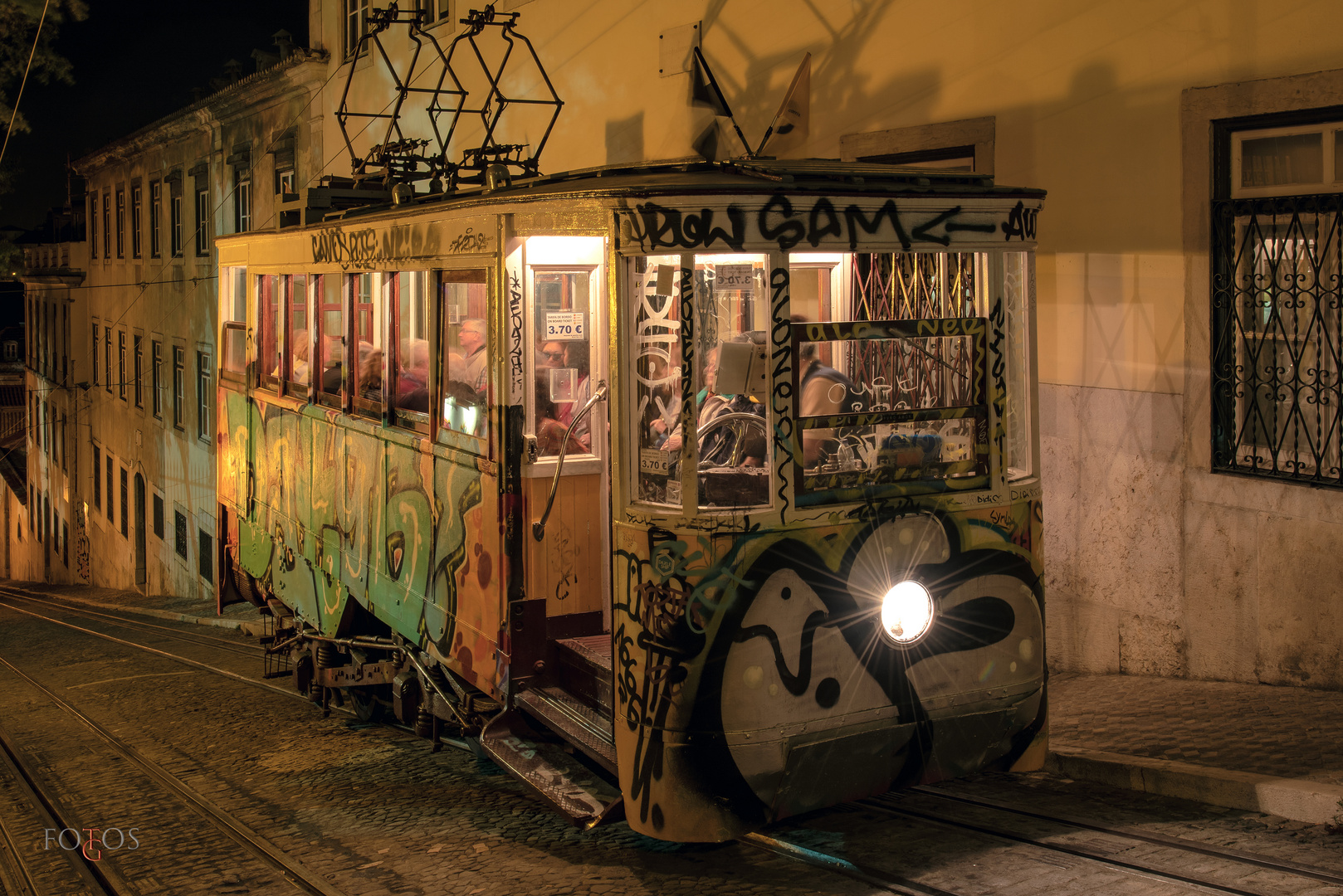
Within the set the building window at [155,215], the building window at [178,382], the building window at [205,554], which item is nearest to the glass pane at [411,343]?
the building window at [205,554]

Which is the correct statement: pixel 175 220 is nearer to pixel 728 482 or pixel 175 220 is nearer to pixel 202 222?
pixel 202 222

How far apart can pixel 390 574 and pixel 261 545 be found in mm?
3490

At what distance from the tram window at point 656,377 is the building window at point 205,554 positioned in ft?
67.8

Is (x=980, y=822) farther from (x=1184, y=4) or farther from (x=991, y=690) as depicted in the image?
(x=1184, y=4)

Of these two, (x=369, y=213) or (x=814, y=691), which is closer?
(x=814, y=691)

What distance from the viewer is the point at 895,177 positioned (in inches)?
212

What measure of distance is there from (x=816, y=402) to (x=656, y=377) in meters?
0.63

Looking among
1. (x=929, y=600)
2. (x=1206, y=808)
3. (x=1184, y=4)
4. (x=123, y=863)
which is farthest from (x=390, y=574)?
(x=1184, y=4)

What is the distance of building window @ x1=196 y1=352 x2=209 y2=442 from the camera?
23688 millimetres

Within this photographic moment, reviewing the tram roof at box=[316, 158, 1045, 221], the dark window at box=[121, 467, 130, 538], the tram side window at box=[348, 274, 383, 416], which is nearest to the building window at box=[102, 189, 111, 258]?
the dark window at box=[121, 467, 130, 538]

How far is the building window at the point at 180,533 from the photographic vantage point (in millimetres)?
25375

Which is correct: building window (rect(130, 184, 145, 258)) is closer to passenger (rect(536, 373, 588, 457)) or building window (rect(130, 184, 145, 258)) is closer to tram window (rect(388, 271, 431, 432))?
tram window (rect(388, 271, 431, 432))

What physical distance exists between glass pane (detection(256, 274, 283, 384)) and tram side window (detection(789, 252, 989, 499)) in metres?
4.98

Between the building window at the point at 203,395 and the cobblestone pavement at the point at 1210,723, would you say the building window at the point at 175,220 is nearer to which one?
the building window at the point at 203,395
